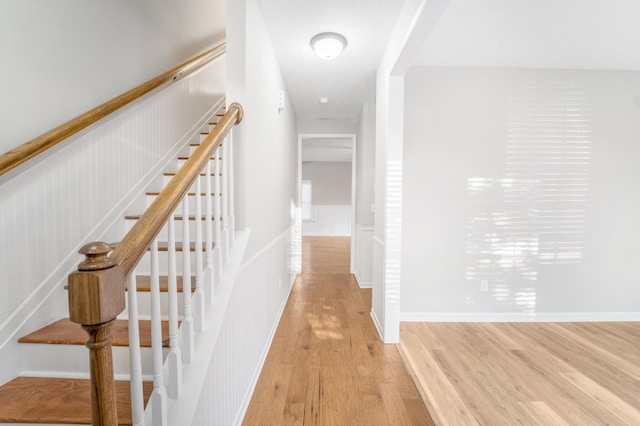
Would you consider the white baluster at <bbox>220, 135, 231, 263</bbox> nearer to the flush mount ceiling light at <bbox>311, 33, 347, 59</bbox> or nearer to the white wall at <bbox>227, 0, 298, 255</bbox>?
the white wall at <bbox>227, 0, 298, 255</bbox>

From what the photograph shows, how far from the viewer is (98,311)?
556 mm

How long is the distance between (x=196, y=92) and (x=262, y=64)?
114 centimetres

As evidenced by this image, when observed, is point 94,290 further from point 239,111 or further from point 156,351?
point 239,111

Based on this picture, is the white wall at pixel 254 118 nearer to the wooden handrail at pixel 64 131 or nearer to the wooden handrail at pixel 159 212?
the wooden handrail at pixel 159 212

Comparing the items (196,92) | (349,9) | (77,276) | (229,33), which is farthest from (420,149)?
(77,276)

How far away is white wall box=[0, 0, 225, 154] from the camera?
1330mm

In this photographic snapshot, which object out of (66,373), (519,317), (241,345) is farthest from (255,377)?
(519,317)

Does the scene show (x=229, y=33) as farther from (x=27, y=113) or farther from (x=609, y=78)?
(x=609, y=78)

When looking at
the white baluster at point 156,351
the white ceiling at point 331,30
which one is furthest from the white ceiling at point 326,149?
the white baluster at point 156,351

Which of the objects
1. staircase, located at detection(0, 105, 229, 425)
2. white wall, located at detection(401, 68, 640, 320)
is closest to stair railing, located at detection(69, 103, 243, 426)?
staircase, located at detection(0, 105, 229, 425)

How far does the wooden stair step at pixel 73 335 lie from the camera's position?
124 centimetres

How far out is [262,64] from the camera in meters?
2.18

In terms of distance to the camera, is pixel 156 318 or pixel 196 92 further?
pixel 196 92

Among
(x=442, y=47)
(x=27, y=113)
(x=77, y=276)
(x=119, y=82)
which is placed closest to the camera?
(x=77, y=276)
